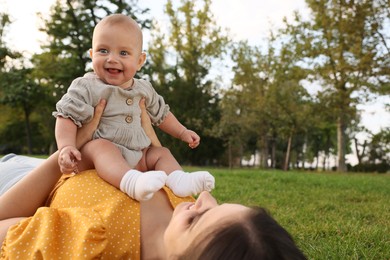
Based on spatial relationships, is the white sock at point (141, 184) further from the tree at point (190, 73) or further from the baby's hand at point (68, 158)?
the tree at point (190, 73)

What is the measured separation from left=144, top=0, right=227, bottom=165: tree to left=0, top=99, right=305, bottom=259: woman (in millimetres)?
25792

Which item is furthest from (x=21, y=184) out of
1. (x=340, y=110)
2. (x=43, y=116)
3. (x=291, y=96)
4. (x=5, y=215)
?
(x=43, y=116)

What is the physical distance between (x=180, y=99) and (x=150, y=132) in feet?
92.1

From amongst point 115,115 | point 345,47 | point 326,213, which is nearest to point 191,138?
point 115,115

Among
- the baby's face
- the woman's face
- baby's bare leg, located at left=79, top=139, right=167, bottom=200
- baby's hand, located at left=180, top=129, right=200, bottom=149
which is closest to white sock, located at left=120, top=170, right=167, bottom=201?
baby's bare leg, located at left=79, top=139, right=167, bottom=200

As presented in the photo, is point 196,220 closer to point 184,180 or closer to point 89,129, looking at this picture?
point 184,180

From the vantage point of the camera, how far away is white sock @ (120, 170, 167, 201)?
1.91m

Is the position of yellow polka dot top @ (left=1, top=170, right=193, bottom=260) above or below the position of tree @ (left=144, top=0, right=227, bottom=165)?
below

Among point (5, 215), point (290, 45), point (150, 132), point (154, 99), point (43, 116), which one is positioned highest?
point (290, 45)

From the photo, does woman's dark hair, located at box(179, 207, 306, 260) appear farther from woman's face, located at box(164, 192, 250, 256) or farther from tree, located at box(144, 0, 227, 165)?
tree, located at box(144, 0, 227, 165)

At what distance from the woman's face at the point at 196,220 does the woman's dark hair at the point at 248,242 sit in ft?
0.13

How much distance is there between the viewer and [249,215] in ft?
4.76

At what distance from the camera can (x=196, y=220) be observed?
5.25 feet

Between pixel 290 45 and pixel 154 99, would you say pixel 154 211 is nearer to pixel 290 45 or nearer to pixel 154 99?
pixel 154 99
